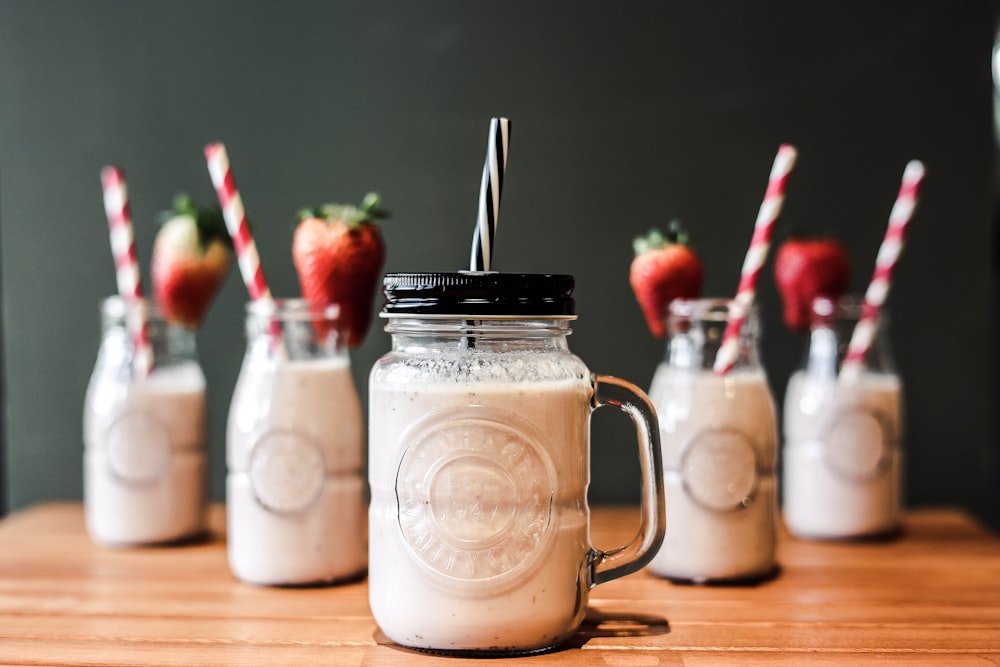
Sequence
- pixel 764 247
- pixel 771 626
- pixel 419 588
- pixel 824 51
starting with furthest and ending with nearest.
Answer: pixel 824 51
pixel 764 247
pixel 771 626
pixel 419 588

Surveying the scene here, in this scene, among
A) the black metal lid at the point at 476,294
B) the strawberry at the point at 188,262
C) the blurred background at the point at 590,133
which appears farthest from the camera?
the blurred background at the point at 590,133

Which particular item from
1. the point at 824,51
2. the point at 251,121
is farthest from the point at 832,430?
the point at 251,121

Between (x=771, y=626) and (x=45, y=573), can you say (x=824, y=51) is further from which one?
(x=45, y=573)

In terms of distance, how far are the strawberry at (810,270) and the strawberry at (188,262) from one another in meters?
0.72

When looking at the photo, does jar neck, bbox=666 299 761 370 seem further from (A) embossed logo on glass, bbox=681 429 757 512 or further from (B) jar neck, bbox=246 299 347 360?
(B) jar neck, bbox=246 299 347 360

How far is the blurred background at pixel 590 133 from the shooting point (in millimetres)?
1450

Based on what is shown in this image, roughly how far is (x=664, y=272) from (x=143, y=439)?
665 mm

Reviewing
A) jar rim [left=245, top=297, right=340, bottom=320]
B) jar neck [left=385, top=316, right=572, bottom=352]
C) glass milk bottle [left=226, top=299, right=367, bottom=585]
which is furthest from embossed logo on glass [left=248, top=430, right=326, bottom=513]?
jar neck [left=385, top=316, right=572, bottom=352]

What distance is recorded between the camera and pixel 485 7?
146 cm

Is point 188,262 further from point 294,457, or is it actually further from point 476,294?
point 476,294

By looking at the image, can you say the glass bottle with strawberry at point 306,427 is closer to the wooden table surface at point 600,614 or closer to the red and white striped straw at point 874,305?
the wooden table surface at point 600,614

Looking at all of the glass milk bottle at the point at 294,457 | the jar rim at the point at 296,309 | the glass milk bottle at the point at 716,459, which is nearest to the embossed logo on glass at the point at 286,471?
the glass milk bottle at the point at 294,457

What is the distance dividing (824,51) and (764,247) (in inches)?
20.6

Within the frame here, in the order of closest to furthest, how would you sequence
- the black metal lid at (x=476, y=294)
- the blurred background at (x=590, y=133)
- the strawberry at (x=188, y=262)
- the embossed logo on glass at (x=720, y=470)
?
1. the black metal lid at (x=476, y=294)
2. the embossed logo on glass at (x=720, y=470)
3. the strawberry at (x=188, y=262)
4. the blurred background at (x=590, y=133)
